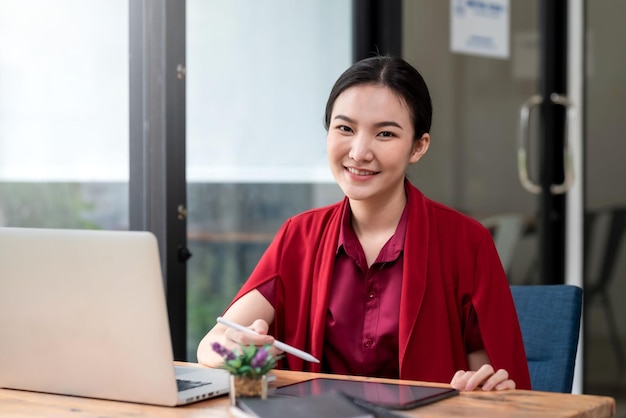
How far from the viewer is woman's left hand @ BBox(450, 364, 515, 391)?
169 cm

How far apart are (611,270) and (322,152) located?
159 centimetres

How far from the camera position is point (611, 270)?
4.43 m

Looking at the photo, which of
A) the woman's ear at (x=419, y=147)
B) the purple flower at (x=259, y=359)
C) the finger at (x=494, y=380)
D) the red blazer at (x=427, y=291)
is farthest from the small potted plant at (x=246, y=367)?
the woman's ear at (x=419, y=147)

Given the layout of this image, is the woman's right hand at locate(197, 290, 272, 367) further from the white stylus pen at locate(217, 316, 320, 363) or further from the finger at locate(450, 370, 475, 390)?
the finger at locate(450, 370, 475, 390)

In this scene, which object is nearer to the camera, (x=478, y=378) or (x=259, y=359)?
(x=259, y=359)

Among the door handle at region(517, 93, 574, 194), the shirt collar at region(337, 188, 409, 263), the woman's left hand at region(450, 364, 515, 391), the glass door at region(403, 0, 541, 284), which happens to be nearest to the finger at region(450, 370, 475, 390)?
the woman's left hand at region(450, 364, 515, 391)

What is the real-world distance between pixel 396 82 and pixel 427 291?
0.43 meters

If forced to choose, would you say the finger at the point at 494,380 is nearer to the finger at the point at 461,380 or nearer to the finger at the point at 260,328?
the finger at the point at 461,380

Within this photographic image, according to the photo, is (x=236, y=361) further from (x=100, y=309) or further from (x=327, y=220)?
(x=327, y=220)

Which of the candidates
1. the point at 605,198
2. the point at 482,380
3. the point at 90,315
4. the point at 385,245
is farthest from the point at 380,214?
the point at 605,198

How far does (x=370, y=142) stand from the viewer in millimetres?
2115

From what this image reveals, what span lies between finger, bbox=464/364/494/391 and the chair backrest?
0.53 metres

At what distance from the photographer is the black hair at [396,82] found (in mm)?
2156

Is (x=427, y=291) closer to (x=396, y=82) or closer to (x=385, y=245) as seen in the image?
(x=385, y=245)
